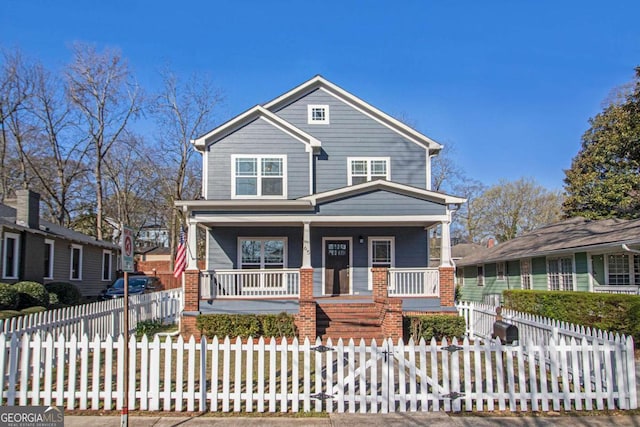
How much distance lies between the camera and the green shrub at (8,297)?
14938 millimetres

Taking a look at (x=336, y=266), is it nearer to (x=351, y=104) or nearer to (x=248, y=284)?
(x=248, y=284)

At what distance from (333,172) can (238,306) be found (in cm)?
620

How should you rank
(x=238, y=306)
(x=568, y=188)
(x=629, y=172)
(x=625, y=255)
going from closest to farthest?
(x=238, y=306), (x=625, y=255), (x=629, y=172), (x=568, y=188)

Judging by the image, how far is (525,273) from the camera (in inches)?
824

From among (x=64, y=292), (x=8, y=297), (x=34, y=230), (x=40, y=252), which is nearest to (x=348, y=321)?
(x=8, y=297)

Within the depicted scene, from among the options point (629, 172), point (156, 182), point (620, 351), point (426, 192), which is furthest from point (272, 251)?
point (156, 182)

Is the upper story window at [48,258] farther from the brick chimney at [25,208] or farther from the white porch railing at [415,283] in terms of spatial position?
the white porch railing at [415,283]

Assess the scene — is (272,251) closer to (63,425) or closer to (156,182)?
(63,425)

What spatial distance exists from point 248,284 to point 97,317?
5368 mm

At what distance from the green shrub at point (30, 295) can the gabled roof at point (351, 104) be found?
34.3 ft

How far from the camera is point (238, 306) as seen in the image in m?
14.1

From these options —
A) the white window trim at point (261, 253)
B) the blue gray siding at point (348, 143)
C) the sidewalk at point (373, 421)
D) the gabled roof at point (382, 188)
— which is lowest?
the sidewalk at point (373, 421)

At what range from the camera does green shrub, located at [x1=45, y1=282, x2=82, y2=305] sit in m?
19.2

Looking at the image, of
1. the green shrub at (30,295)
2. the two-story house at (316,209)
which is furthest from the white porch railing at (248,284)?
the green shrub at (30,295)
